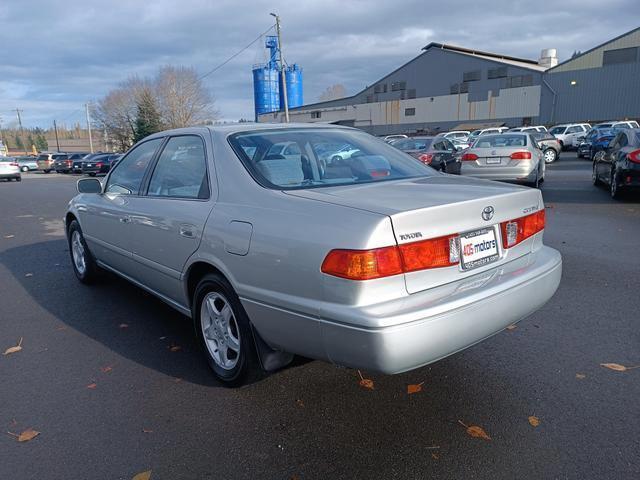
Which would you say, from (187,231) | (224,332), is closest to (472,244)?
(224,332)

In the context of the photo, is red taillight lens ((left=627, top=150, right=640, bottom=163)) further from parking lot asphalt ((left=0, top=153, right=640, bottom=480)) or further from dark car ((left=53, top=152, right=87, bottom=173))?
dark car ((left=53, top=152, right=87, bottom=173))

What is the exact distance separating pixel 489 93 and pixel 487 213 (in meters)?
51.4

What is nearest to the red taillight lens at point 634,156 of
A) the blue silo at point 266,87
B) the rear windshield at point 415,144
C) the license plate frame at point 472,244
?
the rear windshield at point 415,144

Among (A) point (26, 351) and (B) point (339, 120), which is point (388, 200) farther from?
(B) point (339, 120)

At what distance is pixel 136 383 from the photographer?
326 centimetres

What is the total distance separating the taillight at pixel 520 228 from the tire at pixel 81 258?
4.17 metres

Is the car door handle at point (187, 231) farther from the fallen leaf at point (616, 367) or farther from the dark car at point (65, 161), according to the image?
the dark car at point (65, 161)

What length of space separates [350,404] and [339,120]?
60.3 m

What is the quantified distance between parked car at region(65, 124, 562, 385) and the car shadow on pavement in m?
0.39

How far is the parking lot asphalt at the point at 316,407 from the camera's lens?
241cm

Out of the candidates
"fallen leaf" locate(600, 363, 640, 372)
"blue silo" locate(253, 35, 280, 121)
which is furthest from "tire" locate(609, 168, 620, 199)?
"blue silo" locate(253, 35, 280, 121)

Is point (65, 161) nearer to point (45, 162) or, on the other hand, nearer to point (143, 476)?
point (45, 162)

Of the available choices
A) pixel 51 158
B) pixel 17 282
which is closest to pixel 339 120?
pixel 51 158

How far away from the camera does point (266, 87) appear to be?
187ft
